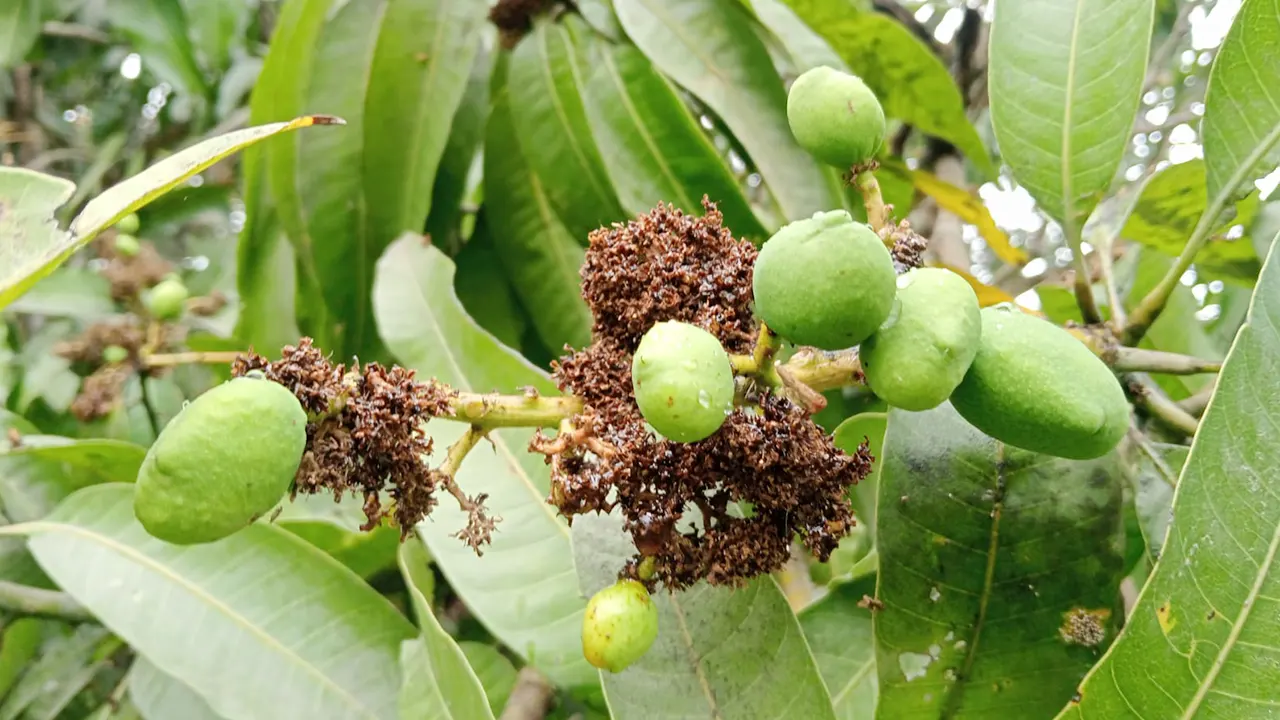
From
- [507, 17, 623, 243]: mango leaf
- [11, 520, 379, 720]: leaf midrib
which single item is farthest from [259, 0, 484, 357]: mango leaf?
[11, 520, 379, 720]: leaf midrib

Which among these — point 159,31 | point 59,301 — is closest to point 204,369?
point 59,301

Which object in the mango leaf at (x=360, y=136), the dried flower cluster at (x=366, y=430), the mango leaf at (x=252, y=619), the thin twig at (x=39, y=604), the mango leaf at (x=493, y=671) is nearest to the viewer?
the dried flower cluster at (x=366, y=430)

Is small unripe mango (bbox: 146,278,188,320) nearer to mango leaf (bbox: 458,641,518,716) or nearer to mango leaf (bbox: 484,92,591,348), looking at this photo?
mango leaf (bbox: 484,92,591,348)

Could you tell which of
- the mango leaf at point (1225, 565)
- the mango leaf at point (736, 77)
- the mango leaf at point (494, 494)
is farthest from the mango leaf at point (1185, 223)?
the mango leaf at point (494, 494)

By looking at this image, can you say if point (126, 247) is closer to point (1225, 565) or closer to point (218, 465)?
point (218, 465)

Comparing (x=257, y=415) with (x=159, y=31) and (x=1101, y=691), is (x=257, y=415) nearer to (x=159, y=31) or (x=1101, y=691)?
(x=1101, y=691)

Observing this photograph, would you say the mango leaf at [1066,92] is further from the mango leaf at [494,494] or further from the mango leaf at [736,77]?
the mango leaf at [494,494]

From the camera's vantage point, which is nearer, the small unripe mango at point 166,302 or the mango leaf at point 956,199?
the mango leaf at point 956,199
